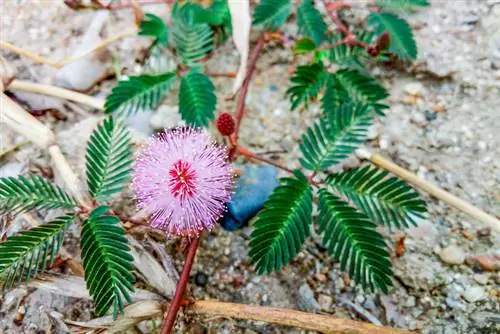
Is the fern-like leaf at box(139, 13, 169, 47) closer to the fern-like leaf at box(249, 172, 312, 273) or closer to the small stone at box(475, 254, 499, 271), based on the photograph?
the fern-like leaf at box(249, 172, 312, 273)

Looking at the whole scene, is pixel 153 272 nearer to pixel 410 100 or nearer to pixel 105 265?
pixel 105 265

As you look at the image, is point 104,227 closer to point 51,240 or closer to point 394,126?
point 51,240

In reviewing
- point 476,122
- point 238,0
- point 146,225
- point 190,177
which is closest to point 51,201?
point 146,225

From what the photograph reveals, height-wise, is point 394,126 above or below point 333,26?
below

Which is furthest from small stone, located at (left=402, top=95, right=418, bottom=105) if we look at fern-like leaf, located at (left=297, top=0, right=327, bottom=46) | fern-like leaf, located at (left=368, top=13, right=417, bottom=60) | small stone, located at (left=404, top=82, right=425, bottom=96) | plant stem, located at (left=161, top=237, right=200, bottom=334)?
plant stem, located at (left=161, top=237, right=200, bottom=334)

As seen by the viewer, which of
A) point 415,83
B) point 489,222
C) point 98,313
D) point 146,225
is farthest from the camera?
point 415,83

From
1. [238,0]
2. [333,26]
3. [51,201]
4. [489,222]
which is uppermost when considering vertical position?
[238,0]
